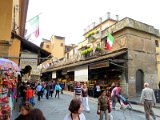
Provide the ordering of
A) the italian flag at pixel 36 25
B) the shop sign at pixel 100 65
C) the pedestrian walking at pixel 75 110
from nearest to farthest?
the pedestrian walking at pixel 75 110, the italian flag at pixel 36 25, the shop sign at pixel 100 65

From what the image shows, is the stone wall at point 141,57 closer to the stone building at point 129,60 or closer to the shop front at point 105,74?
the stone building at point 129,60

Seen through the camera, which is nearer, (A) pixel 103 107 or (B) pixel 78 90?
(A) pixel 103 107

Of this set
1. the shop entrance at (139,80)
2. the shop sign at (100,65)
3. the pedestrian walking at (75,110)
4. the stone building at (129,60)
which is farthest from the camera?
the shop entrance at (139,80)

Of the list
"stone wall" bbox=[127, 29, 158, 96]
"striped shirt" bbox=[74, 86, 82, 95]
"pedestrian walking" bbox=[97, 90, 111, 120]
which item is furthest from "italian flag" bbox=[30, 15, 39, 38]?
"stone wall" bbox=[127, 29, 158, 96]

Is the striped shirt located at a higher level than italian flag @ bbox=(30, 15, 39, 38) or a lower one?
lower

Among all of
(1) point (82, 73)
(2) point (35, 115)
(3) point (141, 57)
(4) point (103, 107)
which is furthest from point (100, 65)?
(2) point (35, 115)

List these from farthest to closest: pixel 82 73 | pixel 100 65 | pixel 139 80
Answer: pixel 82 73 < pixel 139 80 < pixel 100 65

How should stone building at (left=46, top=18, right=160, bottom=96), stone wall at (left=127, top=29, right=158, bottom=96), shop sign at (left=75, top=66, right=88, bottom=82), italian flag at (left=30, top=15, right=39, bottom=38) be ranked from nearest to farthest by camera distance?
1. italian flag at (left=30, top=15, right=39, bottom=38)
2. stone building at (left=46, top=18, right=160, bottom=96)
3. stone wall at (left=127, top=29, right=158, bottom=96)
4. shop sign at (left=75, top=66, right=88, bottom=82)

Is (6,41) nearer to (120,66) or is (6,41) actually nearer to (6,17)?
(6,17)

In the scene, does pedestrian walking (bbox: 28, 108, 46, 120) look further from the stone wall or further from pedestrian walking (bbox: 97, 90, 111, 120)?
the stone wall

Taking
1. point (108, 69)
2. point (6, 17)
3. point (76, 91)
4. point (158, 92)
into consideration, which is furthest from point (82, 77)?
point (6, 17)

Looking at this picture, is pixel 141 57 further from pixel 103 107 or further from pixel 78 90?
pixel 103 107

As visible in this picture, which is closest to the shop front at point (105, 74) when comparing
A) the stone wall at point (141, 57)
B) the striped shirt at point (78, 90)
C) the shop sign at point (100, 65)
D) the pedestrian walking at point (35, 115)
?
the shop sign at point (100, 65)

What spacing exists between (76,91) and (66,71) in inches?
919
